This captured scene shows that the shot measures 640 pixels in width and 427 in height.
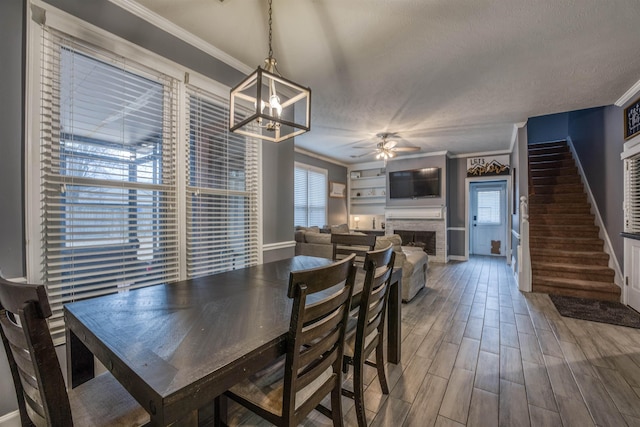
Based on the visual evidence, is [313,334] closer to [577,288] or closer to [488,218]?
[577,288]

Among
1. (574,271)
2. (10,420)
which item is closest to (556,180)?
(574,271)

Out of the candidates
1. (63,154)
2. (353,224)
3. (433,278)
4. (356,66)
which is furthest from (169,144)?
(353,224)

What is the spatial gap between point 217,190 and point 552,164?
6.26 m

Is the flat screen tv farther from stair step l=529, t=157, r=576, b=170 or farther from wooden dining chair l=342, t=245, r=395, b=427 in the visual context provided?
wooden dining chair l=342, t=245, r=395, b=427

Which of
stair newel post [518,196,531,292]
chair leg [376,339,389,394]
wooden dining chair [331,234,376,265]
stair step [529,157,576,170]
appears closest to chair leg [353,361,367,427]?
chair leg [376,339,389,394]

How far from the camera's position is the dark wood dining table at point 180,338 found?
0.75 meters

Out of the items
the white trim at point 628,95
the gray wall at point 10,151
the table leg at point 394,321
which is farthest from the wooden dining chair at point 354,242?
the white trim at point 628,95

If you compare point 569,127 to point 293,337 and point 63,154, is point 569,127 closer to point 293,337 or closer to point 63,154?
point 293,337

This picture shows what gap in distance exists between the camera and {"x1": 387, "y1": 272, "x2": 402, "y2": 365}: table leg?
82.2 inches

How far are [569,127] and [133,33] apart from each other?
23.4ft

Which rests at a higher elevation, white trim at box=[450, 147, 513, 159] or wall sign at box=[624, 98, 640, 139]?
white trim at box=[450, 147, 513, 159]

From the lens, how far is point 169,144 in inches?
86.6

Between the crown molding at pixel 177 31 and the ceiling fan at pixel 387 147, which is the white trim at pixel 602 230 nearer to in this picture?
the ceiling fan at pixel 387 147

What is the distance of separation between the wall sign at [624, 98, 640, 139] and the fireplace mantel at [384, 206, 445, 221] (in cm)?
343
